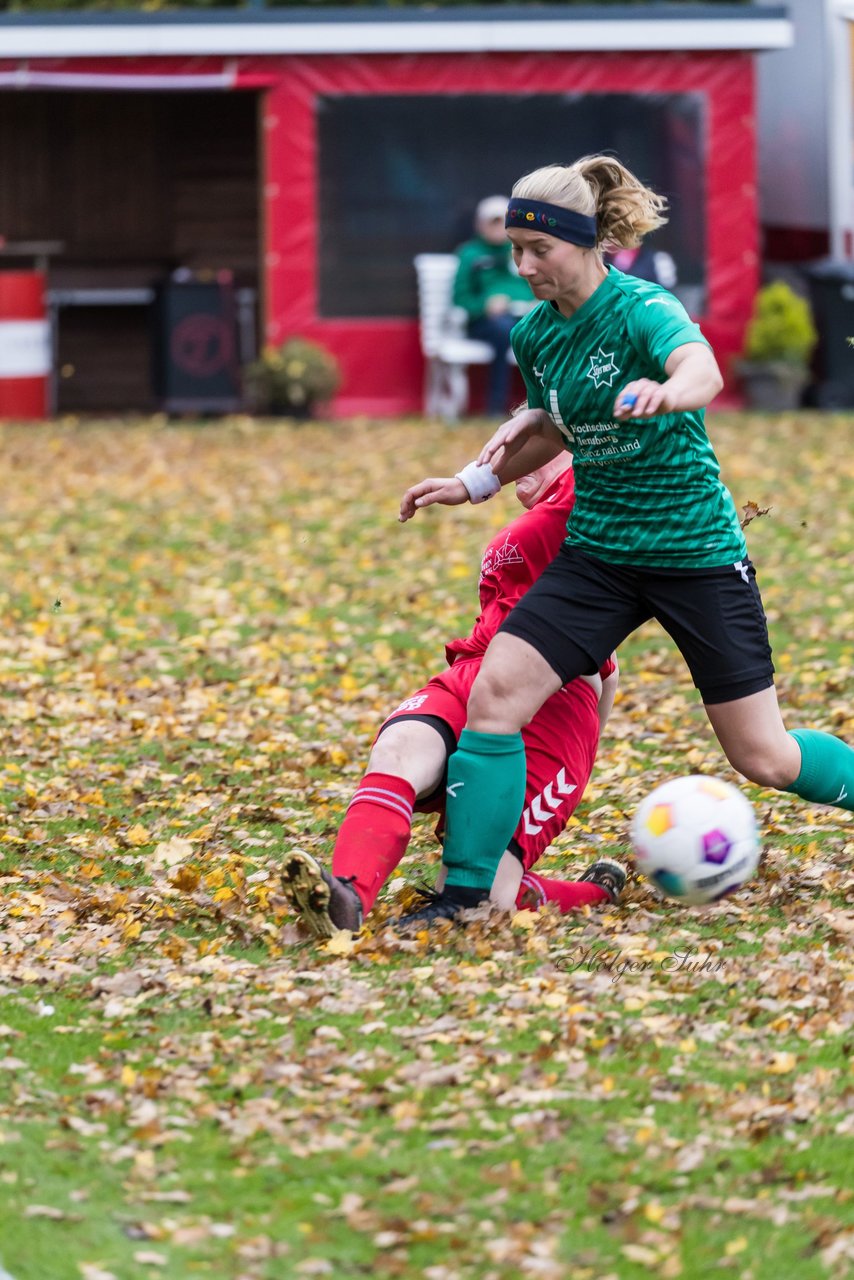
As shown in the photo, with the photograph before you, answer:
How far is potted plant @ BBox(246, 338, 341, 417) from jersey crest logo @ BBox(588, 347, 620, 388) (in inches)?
560

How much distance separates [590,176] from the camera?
5188mm

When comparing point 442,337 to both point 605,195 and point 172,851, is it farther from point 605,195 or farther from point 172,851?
point 605,195

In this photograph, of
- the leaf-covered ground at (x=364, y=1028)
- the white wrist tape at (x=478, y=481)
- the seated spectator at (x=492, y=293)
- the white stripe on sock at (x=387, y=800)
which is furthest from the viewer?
the seated spectator at (x=492, y=293)

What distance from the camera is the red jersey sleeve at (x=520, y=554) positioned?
557cm

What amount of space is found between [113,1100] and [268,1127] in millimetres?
380

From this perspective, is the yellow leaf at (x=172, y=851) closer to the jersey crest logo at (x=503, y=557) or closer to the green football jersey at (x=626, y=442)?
the jersey crest logo at (x=503, y=557)

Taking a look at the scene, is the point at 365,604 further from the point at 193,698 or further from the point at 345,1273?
the point at 345,1273

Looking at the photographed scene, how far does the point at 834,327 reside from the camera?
19.8m

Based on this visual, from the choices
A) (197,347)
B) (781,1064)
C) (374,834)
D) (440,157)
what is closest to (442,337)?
(440,157)

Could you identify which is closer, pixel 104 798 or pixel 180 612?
pixel 104 798

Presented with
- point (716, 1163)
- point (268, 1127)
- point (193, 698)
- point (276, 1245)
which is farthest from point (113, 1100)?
point (193, 698)

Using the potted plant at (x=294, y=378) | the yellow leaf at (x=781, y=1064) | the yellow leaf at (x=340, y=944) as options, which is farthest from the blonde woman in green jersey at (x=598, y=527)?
the potted plant at (x=294, y=378)

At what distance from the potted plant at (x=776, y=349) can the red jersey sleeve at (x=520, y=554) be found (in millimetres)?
14210

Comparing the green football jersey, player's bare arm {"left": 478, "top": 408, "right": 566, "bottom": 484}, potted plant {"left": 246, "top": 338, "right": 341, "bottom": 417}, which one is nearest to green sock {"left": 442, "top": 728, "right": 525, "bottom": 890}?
the green football jersey
